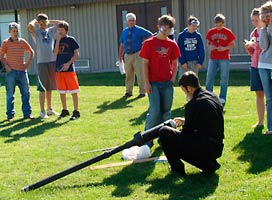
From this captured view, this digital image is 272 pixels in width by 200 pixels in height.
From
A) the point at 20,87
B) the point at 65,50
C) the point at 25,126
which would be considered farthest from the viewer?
the point at 20,87

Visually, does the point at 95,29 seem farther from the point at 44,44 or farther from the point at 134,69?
the point at 44,44

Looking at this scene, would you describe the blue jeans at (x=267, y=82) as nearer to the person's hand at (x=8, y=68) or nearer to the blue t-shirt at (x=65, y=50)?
the blue t-shirt at (x=65, y=50)

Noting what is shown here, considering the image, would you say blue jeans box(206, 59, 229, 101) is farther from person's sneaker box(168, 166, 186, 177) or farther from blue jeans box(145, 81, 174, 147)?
person's sneaker box(168, 166, 186, 177)

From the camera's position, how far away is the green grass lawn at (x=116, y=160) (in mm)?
5562

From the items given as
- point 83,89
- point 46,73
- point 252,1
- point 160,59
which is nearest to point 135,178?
point 160,59

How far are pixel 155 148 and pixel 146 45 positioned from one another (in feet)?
4.69

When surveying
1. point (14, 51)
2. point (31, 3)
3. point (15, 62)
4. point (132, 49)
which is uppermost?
point (31, 3)

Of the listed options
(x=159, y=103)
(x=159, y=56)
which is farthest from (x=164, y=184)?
(x=159, y=56)

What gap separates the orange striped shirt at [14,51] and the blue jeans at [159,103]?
151 inches

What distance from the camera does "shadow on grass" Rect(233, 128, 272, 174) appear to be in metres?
6.18

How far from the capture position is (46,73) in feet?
33.8

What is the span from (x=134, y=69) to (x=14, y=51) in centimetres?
336

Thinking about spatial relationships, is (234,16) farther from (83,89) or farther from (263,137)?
(263,137)

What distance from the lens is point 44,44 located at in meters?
10.2
